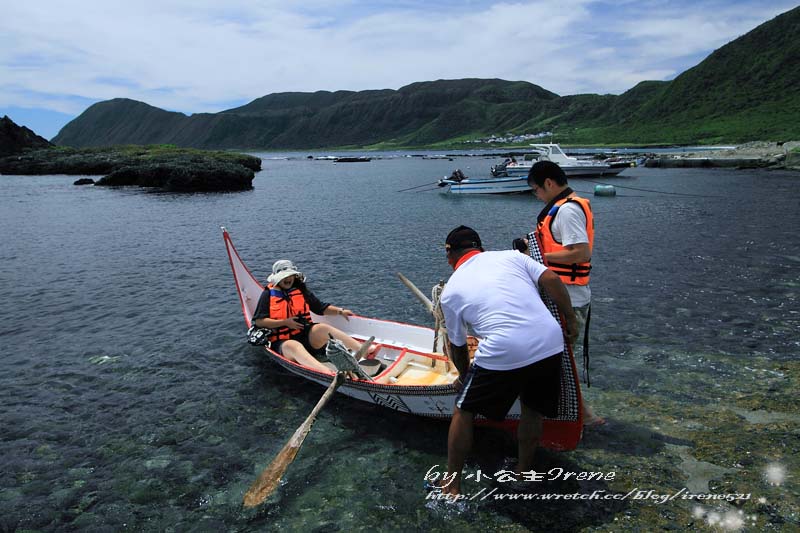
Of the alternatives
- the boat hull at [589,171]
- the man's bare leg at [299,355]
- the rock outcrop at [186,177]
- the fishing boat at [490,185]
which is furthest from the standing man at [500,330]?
the rock outcrop at [186,177]

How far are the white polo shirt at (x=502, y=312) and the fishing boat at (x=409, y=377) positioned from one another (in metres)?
1.12

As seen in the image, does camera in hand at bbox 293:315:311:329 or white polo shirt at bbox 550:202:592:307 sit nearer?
white polo shirt at bbox 550:202:592:307

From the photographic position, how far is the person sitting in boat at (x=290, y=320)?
10102mm

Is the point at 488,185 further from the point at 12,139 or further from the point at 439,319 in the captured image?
the point at 12,139

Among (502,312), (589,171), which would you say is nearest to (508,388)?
(502,312)

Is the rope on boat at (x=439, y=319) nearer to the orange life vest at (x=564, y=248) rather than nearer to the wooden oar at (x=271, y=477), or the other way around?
the orange life vest at (x=564, y=248)

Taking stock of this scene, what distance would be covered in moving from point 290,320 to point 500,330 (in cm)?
642

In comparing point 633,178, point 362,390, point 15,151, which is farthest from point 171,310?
point 15,151

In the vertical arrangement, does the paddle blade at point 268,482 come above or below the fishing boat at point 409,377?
below

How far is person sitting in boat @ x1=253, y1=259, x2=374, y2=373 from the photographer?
1010 cm

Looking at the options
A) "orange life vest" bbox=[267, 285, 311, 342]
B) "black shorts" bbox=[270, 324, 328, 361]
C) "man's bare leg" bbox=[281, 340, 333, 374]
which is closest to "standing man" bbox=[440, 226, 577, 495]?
"man's bare leg" bbox=[281, 340, 333, 374]

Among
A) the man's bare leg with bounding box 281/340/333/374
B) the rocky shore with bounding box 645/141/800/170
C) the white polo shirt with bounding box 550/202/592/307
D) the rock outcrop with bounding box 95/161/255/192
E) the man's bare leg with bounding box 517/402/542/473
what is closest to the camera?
the man's bare leg with bounding box 517/402/542/473

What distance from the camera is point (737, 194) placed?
38.9m

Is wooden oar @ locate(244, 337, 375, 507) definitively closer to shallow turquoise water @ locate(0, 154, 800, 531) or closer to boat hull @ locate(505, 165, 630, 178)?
shallow turquoise water @ locate(0, 154, 800, 531)
